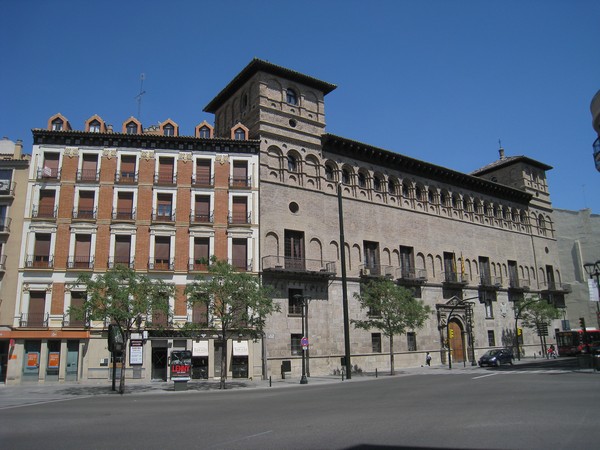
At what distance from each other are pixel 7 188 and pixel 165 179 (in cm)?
1018

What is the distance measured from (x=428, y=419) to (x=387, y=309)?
2372 cm

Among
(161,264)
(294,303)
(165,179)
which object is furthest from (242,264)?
(165,179)

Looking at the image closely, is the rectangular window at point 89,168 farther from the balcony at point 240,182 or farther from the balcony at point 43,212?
the balcony at point 240,182

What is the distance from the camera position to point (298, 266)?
35.8 metres

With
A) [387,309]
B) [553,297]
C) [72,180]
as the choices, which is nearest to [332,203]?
[387,309]

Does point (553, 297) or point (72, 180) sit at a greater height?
point (72, 180)

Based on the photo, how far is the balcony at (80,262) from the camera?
31.3m

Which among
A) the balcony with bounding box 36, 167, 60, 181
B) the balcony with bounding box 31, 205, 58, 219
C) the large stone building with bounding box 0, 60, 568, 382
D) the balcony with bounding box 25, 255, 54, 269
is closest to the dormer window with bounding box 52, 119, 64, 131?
the large stone building with bounding box 0, 60, 568, 382

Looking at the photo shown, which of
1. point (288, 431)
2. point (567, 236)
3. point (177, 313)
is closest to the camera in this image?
point (288, 431)

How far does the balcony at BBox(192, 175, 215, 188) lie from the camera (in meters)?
34.6

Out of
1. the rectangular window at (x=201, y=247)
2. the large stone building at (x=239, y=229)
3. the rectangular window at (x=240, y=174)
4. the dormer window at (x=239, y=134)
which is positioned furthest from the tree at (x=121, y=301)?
the dormer window at (x=239, y=134)

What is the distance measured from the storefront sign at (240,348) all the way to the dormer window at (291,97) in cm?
1950

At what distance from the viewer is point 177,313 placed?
3181 cm

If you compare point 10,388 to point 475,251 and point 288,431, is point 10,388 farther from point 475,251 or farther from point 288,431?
point 475,251
